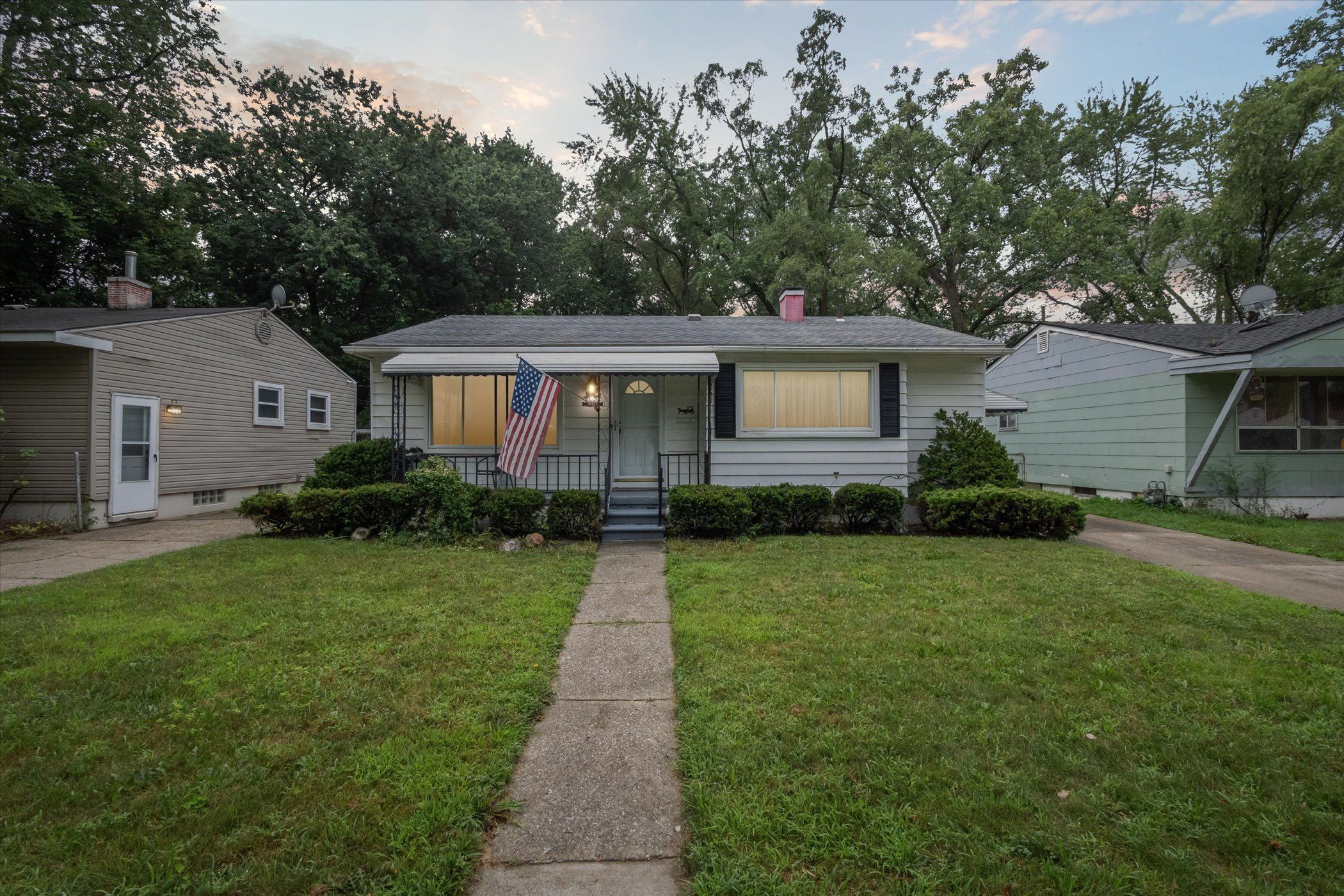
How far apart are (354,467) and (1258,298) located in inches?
701

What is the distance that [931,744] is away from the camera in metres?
2.67

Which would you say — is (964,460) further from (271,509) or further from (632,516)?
(271,509)

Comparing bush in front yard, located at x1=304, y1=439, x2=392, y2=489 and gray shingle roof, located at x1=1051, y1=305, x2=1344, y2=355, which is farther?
gray shingle roof, located at x1=1051, y1=305, x2=1344, y2=355

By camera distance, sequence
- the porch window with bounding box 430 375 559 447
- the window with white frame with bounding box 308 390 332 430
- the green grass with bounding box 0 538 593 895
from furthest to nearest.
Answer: the window with white frame with bounding box 308 390 332 430 → the porch window with bounding box 430 375 559 447 → the green grass with bounding box 0 538 593 895

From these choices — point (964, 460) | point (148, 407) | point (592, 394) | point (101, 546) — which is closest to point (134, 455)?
point (148, 407)

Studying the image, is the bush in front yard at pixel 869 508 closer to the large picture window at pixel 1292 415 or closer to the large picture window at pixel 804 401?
the large picture window at pixel 804 401

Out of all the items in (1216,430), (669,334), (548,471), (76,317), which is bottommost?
(548,471)

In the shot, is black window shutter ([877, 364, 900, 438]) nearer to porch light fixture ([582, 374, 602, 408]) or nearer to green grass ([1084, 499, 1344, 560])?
porch light fixture ([582, 374, 602, 408])

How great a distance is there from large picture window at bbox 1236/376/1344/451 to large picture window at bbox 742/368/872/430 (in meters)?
7.62

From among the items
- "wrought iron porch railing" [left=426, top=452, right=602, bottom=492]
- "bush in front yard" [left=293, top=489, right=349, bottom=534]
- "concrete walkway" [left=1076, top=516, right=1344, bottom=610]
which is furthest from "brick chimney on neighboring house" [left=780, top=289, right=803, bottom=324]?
"bush in front yard" [left=293, top=489, right=349, bottom=534]

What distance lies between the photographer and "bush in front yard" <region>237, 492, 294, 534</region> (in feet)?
25.8

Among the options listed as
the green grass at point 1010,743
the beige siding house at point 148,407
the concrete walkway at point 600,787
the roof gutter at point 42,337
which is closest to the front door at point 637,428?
the green grass at point 1010,743

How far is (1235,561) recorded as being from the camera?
684cm

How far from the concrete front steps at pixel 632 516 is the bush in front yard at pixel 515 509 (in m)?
1.04
